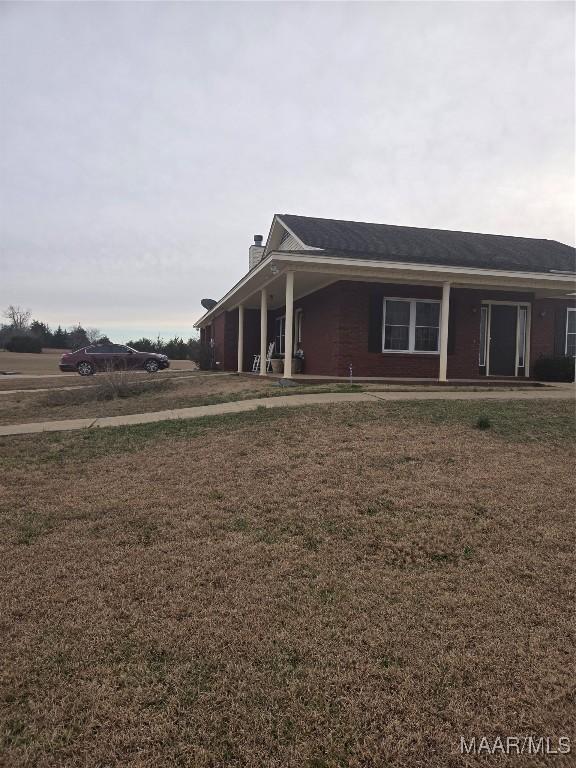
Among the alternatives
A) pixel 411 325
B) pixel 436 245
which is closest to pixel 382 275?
pixel 411 325

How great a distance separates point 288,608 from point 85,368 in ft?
76.6

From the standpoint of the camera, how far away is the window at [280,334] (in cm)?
1795

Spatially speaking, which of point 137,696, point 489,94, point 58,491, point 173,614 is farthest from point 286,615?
point 489,94

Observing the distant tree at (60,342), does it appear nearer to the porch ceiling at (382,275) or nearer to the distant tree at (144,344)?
the distant tree at (144,344)

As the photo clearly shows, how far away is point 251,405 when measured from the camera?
887 cm

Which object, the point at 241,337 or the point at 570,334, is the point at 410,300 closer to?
the point at 570,334

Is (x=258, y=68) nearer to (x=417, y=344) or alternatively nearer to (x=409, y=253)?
(x=409, y=253)

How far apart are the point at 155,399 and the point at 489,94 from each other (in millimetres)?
11525

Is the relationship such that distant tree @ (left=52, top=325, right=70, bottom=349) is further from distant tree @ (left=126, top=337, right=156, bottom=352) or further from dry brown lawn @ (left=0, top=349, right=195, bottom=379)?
distant tree @ (left=126, top=337, right=156, bottom=352)

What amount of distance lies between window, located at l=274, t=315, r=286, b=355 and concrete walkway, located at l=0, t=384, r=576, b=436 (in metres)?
8.61

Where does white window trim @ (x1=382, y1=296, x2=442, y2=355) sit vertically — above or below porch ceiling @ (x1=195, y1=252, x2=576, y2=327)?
below

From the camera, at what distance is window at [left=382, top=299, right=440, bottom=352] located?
13.1m

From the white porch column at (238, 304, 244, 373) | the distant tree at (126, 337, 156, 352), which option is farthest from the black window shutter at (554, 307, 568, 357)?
the distant tree at (126, 337, 156, 352)

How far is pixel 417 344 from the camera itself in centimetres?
1327
